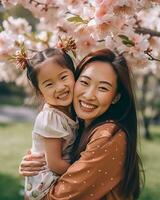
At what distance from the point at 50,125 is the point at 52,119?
2.0 inches

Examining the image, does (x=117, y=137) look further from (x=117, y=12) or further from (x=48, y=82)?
(x=117, y=12)

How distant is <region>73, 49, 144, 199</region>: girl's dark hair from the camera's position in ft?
8.91

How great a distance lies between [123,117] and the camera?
279cm

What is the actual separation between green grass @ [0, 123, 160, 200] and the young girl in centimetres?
524

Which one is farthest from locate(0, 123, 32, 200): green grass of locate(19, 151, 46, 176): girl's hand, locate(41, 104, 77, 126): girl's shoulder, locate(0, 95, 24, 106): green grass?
locate(0, 95, 24, 106): green grass

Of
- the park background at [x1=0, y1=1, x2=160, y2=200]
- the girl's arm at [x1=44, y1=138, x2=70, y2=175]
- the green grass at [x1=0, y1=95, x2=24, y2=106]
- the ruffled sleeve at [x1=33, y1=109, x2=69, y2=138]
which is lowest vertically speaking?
the green grass at [x1=0, y1=95, x2=24, y2=106]

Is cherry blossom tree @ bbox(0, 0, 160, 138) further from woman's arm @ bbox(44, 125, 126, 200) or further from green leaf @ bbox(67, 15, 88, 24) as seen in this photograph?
woman's arm @ bbox(44, 125, 126, 200)

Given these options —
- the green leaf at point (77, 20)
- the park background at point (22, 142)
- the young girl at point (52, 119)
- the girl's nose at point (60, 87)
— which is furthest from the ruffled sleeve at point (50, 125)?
the green leaf at point (77, 20)

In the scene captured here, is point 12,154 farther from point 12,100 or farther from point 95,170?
point 12,100

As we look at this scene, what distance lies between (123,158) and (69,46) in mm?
829

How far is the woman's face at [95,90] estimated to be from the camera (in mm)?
2727

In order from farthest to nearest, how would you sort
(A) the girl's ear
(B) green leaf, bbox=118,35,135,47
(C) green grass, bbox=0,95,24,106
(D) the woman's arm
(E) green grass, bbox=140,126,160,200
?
(C) green grass, bbox=0,95,24,106 < (E) green grass, bbox=140,126,160,200 < (B) green leaf, bbox=118,35,135,47 < (A) the girl's ear < (D) the woman's arm

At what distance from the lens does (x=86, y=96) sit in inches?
107

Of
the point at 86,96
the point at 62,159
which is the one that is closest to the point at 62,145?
the point at 62,159
